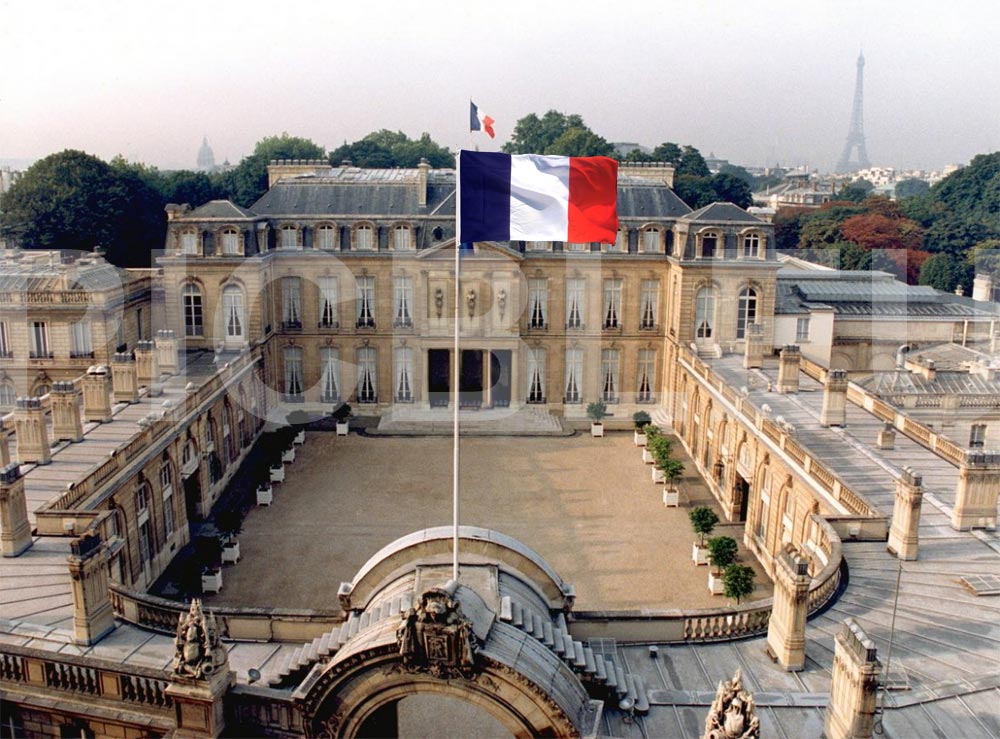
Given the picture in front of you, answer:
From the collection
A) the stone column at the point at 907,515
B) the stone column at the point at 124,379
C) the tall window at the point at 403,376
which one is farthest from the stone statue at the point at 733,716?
the tall window at the point at 403,376

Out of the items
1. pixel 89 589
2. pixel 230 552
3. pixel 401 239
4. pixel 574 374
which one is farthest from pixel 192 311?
pixel 89 589

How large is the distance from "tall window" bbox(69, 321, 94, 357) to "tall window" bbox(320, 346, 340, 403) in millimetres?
9869

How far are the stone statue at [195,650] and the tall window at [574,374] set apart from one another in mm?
31365

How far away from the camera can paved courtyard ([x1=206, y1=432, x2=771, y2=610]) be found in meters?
24.9

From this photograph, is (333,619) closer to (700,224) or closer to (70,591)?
(70,591)

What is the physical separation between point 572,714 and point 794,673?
5.71 metres

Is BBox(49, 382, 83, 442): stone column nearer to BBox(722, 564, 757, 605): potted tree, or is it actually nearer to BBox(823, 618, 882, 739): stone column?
BBox(722, 564, 757, 605): potted tree

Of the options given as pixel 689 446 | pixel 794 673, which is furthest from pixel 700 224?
pixel 794 673

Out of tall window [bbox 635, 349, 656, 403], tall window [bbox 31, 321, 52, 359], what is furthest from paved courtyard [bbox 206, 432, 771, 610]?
tall window [bbox 31, 321, 52, 359]

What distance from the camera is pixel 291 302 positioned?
134 ft

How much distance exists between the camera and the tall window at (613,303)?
40906mm

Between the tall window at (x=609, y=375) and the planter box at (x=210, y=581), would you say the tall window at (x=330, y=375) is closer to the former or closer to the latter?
the tall window at (x=609, y=375)

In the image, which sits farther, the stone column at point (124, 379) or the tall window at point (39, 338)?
the tall window at point (39, 338)

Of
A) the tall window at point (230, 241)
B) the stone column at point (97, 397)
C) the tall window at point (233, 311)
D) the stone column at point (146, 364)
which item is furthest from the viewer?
the tall window at point (233, 311)
